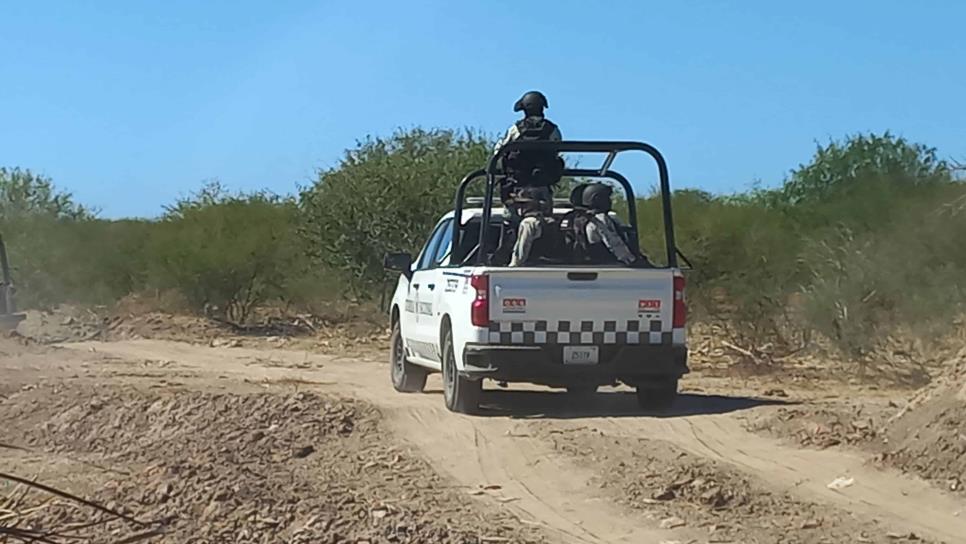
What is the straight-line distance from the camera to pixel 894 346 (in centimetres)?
1697

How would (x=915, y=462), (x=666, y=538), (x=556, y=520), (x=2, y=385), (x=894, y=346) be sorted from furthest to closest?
1. (x=894, y=346)
2. (x=2, y=385)
3. (x=915, y=462)
4. (x=556, y=520)
5. (x=666, y=538)

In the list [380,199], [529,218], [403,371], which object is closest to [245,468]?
[529,218]

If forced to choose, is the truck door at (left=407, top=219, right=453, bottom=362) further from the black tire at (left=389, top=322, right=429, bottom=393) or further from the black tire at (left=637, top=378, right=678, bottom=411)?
the black tire at (left=637, top=378, right=678, bottom=411)

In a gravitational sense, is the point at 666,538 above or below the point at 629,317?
below

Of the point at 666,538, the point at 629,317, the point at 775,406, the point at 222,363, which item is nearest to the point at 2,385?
the point at 222,363

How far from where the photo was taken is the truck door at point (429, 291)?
13188 mm

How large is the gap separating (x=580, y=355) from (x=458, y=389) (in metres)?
1.10

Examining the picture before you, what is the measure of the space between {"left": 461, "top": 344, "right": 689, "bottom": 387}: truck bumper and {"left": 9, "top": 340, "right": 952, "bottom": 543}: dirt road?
35 centimetres

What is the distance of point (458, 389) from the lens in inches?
484

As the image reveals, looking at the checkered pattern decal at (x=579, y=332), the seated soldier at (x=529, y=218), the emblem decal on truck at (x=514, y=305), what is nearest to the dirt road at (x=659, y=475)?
the checkered pattern decal at (x=579, y=332)

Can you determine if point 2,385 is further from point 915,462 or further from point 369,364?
point 915,462

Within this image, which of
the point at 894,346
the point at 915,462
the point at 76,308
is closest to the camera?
the point at 915,462

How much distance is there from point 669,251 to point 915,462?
395 centimetres

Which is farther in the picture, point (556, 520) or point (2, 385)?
point (2, 385)
